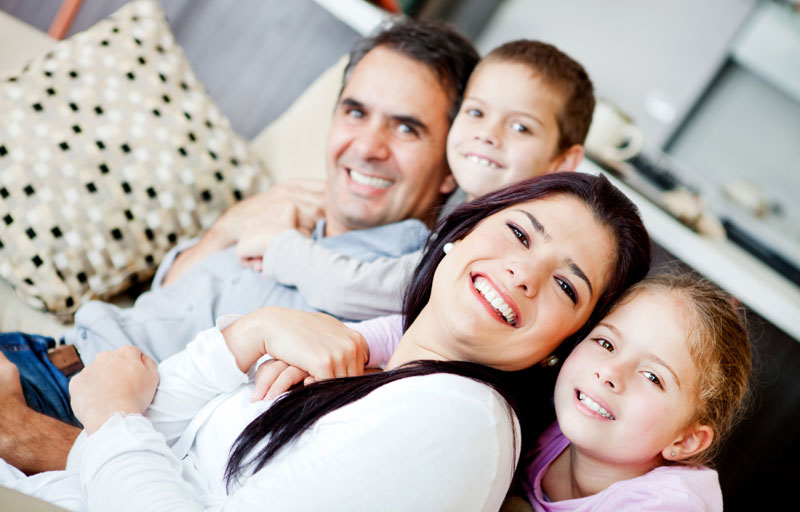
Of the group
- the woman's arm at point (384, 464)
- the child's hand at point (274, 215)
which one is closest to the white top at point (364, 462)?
the woman's arm at point (384, 464)

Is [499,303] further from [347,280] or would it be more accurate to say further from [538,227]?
[347,280]

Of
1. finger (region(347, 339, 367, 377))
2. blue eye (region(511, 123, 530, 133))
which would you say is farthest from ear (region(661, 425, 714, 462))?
blue eye (region(511, 123, 530, 133))

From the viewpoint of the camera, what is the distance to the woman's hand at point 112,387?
0.93 metres

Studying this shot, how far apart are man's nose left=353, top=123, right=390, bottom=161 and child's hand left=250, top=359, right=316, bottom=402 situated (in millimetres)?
657

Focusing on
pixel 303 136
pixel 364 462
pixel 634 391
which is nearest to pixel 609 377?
pixel 634 391

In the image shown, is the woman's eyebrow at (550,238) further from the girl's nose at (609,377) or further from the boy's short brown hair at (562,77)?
the boy's short brown hair at (562,77)

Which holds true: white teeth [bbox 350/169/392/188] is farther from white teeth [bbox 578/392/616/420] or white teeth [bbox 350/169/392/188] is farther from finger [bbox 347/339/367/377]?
white teeth [bbox 578/392/616/420]

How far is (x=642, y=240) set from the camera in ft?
3.44

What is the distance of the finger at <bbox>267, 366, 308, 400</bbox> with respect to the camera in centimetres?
97

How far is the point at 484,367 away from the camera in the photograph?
95 centimetres

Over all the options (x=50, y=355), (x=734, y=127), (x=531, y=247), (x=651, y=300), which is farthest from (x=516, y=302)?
A: (x=734, y=127)

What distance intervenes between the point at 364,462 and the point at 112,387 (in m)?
0.47

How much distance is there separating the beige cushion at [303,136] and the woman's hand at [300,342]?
0.86 metres

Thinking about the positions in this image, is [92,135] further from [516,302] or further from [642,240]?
[642,240]
